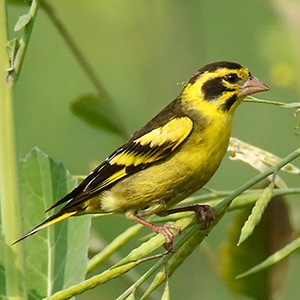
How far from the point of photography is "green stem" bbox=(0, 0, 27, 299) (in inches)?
50.8

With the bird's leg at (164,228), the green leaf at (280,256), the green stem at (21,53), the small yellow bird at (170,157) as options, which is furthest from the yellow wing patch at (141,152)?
the green stem at (21,53)

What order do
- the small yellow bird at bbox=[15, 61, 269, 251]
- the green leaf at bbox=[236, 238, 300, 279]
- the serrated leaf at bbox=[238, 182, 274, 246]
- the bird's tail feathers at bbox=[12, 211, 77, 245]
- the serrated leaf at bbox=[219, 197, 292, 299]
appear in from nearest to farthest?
the serrated leaf at bbox=[238, 182, 274, 246] < the green leaf at bbox=[236, 238, 300, 279] < the bird's tail feathers at bbox=[12, 211, 77, 245] < the serrated leaf at bbox=[219, 197, 292, 299] < the small yellow bird at bbox=[15, 61, 269, 251]

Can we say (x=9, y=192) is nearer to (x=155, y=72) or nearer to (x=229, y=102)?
(x=229, y=102)

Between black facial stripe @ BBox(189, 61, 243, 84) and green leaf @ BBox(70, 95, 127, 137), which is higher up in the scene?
green leaf @ BBox(70, 95, 127, 137)

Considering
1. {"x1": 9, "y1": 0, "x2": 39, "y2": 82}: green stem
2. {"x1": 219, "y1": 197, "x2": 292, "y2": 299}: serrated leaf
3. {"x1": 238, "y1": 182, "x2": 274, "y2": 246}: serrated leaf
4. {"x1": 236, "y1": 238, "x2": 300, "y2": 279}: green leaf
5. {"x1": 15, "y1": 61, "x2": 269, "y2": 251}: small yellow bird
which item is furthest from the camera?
{"x1": 15, "y1": 61, "x2": 269, "y2": 251}: small yellow bird

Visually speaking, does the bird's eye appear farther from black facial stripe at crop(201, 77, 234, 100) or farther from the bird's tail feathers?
the bird's tail feathers


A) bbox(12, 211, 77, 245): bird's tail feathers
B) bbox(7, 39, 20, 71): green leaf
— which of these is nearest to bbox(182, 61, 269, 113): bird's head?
bbox(12, 211, 77, 245): bird's tail feathers

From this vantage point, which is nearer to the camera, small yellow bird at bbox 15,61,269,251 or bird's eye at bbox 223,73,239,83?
small yellow bird at bbox 15,61,269,251

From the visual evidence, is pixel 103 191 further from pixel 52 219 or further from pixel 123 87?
pixel 123 87

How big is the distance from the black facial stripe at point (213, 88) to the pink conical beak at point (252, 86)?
3 centimetres

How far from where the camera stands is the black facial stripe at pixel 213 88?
7.05 ft

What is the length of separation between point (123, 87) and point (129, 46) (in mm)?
1103

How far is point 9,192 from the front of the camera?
131cm

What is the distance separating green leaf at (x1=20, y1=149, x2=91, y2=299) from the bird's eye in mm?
682
